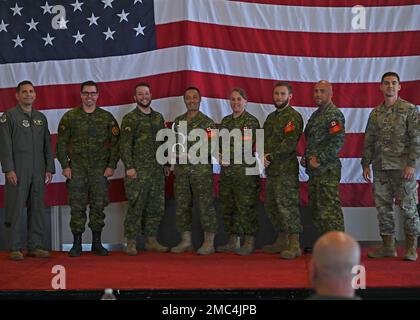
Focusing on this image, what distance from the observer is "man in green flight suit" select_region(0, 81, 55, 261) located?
20.1ft

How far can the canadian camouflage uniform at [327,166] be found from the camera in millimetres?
5840

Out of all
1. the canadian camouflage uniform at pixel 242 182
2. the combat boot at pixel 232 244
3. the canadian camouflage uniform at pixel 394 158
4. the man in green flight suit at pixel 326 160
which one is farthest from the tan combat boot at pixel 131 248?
the canadian camouflage uniform at pixel 394 158

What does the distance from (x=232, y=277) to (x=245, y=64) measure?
246 cm

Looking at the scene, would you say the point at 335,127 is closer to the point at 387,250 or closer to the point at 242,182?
the point at 242,182

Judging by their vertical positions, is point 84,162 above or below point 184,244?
above

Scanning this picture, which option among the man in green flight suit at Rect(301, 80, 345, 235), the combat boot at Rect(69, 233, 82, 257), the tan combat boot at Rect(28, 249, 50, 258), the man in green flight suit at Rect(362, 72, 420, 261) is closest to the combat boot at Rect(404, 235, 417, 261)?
the man in green flight suit at Rect(362, 72, 420, 261)

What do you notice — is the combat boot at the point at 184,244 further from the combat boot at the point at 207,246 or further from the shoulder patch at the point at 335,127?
the shoulder patch at the point at 335,127

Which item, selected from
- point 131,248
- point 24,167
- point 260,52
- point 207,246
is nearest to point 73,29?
point 24,167

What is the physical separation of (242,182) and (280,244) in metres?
0.72

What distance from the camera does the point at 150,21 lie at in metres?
6.67

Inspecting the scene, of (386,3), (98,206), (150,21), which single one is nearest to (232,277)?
(98,206)

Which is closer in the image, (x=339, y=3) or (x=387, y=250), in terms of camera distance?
(x=387, y=250)

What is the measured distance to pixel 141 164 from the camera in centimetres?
630
